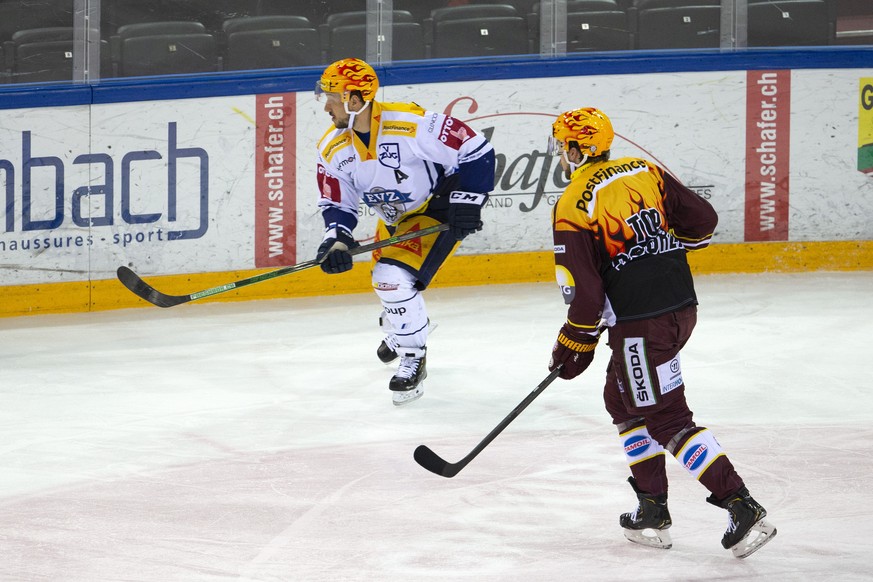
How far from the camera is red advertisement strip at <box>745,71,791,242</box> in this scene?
7215 mm

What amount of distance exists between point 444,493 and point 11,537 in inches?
48.1

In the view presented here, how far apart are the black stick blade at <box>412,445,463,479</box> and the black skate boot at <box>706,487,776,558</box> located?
718mm

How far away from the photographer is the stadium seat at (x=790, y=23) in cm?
728

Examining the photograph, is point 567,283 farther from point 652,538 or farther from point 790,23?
point 790,23

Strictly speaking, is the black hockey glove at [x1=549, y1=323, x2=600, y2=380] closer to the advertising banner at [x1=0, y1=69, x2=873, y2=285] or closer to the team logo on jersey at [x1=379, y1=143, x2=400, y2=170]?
the team logo on jersey at [x1=379, y1=143, x2=400, y2=170]

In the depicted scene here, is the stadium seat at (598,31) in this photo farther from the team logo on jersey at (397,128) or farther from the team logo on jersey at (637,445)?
the team logo on jersey at (637,445)

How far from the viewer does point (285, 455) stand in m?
4.36

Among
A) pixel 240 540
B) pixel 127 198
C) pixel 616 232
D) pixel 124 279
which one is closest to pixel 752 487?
pixel 616 232

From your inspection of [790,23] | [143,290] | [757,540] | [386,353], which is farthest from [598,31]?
[757,540]

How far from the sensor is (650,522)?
3.38 meters

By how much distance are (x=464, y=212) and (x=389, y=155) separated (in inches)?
13.8

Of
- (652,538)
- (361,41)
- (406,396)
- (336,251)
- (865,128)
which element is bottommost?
(652,538)

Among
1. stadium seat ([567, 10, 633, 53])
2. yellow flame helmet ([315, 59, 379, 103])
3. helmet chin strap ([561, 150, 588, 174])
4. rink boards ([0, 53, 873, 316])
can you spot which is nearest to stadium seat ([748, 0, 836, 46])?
rink boards ([0, 53, 873, 316])

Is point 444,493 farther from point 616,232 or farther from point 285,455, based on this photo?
point 616,232
